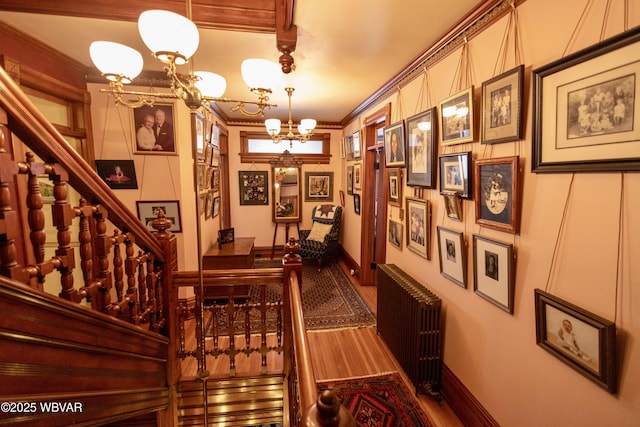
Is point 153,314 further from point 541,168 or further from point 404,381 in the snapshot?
point 541,168

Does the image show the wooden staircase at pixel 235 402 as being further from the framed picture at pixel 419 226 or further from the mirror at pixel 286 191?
the mirror at pixel 286 191

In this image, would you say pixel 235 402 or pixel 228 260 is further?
pixel 228 260

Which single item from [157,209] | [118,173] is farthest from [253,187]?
[118,173]

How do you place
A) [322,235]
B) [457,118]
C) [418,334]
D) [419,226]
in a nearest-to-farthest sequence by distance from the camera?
[457,118] → [418,334] → [419,226] → [322,235]

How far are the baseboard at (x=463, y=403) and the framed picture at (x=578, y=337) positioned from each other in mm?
797

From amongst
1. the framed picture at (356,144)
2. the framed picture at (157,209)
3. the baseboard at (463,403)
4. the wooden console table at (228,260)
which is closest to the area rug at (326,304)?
the wooden console table at (228,260)

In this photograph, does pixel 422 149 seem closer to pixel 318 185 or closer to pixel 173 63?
pixel 173 63

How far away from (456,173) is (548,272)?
0.86m

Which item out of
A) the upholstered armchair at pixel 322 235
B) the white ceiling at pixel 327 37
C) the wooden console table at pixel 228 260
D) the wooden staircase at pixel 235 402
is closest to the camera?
the white ceiling at pixel 327 37

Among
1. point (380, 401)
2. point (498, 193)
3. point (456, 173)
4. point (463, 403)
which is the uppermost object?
point (456, 173)

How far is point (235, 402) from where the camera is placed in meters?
2.07

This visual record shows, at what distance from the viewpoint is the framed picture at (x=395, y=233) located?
123 inches

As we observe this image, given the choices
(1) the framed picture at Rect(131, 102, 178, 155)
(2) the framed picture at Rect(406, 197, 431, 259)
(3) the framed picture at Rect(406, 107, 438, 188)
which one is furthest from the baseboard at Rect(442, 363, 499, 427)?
(1) the framed picture at Rect(131, 102, 178, 155)

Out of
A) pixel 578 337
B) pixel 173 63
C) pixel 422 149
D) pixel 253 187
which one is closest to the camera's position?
pixel 173 63
